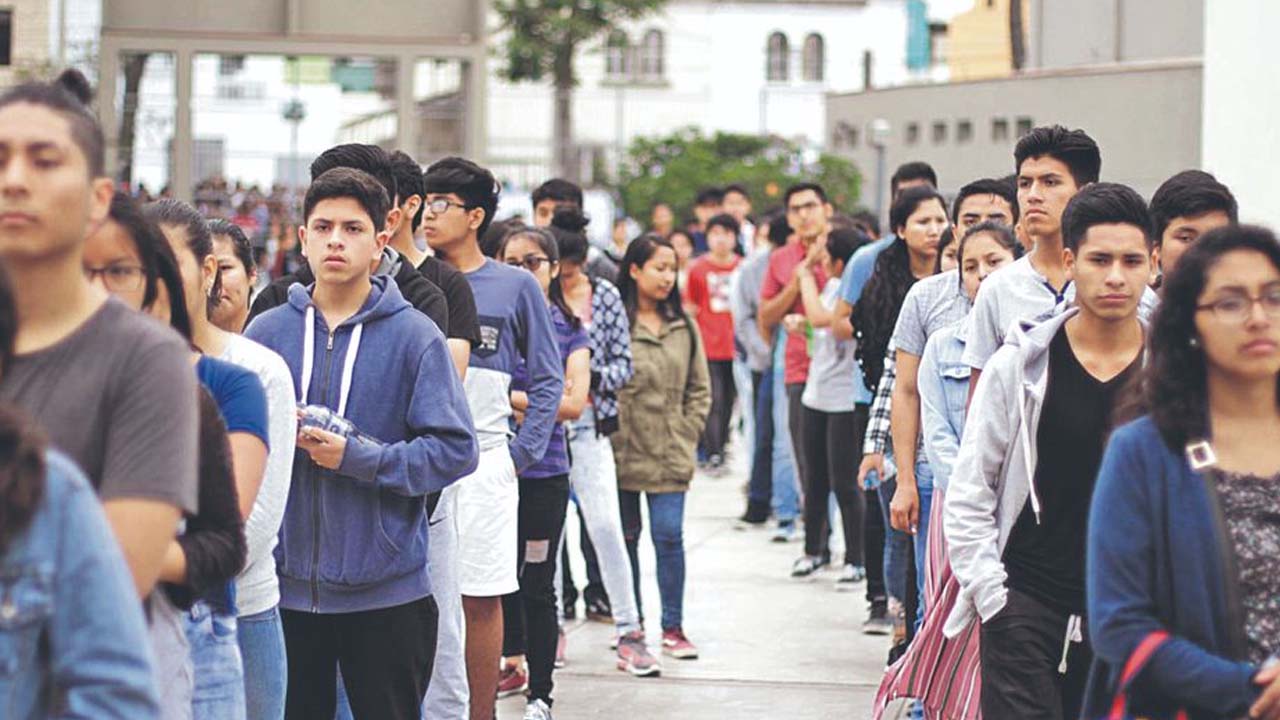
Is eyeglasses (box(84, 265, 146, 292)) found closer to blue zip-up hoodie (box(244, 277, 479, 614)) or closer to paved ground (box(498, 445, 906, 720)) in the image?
blue zip-up hoodie (box(244, 277, 479, 614))

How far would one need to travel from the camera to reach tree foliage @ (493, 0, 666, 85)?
75438mm

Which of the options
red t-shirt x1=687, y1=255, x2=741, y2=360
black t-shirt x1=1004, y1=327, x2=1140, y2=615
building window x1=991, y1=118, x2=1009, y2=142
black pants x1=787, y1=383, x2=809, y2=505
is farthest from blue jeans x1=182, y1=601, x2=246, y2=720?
building window x1=991, y1=118, x2=1009, y2=142

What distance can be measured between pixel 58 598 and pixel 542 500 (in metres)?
5.98

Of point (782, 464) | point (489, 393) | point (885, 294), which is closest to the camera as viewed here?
point (489, 393)

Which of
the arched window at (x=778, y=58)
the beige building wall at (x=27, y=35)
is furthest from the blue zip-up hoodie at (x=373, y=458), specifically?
the arched window at (x=778, y=58)

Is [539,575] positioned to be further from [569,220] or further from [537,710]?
[569,220]

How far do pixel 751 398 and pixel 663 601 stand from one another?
6421 millimetres

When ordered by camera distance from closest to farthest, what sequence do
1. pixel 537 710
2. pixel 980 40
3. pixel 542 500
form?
pixel 537 710, pixel 542 500, pixel 980 40

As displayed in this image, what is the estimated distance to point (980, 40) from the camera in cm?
7888

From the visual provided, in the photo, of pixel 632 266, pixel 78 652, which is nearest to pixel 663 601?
pixel 632 266

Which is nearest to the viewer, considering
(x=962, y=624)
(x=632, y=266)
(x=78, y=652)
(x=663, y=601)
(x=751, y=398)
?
(x=78, y=652)

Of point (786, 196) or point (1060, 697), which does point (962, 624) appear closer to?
point (1060, 697)

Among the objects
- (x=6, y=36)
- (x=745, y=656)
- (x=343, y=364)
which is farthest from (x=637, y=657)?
(x=6, y=36)

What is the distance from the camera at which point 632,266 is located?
1145 cm
